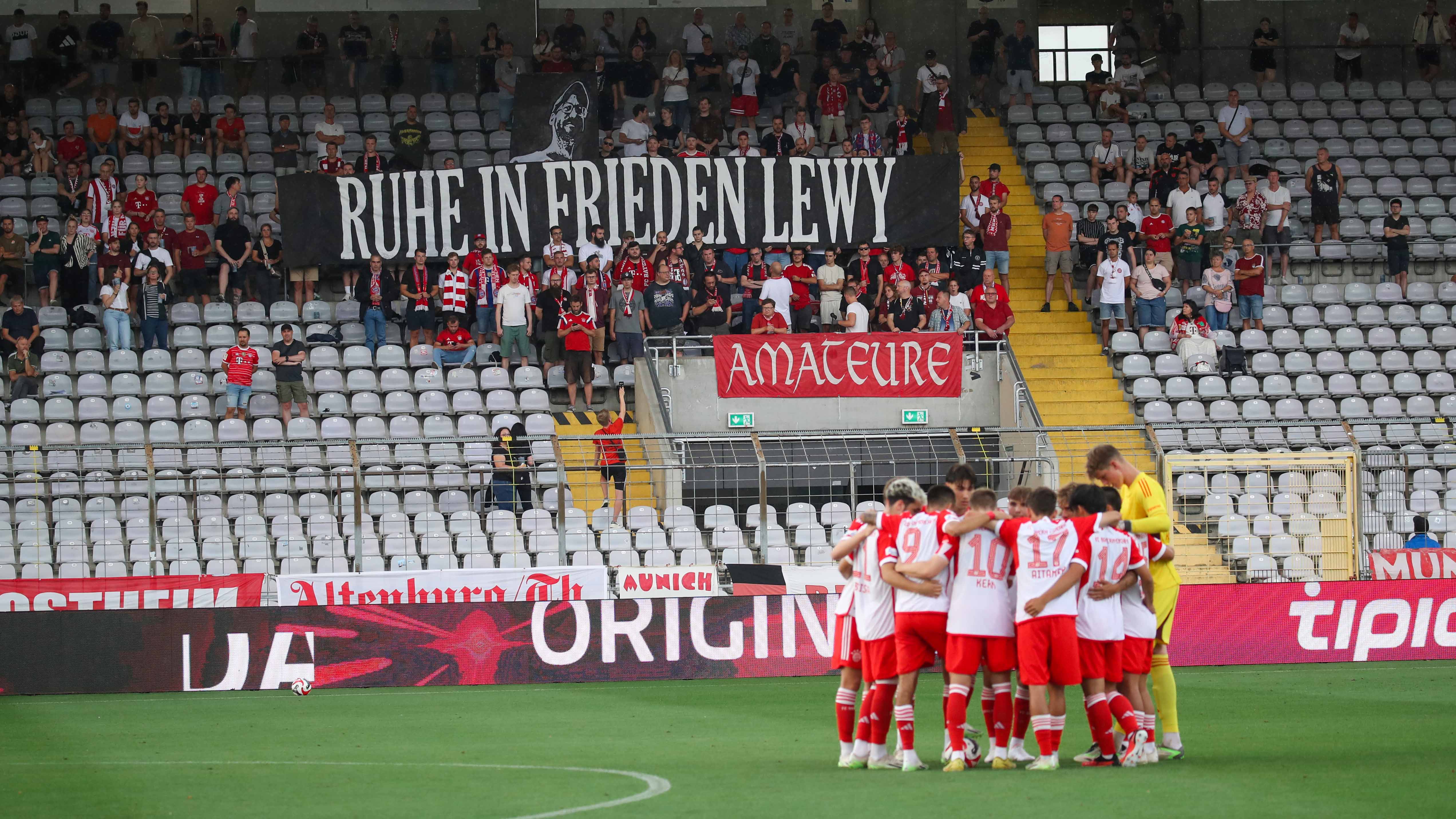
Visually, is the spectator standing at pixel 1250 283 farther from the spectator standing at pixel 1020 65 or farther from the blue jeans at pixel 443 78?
the blue jeans at pixel 443 78

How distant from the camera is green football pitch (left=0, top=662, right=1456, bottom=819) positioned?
8789 millimetres

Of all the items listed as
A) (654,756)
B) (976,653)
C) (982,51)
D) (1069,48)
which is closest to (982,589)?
(976,653)

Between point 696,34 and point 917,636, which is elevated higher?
point 696,34

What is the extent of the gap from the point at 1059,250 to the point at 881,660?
56.2 feet

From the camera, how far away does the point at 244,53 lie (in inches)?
1135

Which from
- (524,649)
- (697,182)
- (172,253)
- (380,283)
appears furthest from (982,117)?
(524,649)

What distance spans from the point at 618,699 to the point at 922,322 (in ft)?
33.7

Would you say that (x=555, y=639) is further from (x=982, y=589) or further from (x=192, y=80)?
(x=192, y=80)

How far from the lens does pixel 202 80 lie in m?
28.6

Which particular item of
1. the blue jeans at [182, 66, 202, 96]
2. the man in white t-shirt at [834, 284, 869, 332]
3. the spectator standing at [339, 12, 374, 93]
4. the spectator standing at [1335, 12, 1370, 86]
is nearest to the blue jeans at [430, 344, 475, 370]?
the man in white t-shirt at [834, 284, 869, 332]

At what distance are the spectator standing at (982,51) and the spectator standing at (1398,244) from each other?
759 centimetres

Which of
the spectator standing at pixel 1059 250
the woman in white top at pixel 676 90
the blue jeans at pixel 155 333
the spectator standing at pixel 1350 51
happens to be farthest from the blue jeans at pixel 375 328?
the spectator standing at pixel 1350 51

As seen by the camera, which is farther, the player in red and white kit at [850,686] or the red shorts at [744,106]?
the red shorts at [744,106]

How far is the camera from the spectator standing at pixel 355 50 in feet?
94.9
